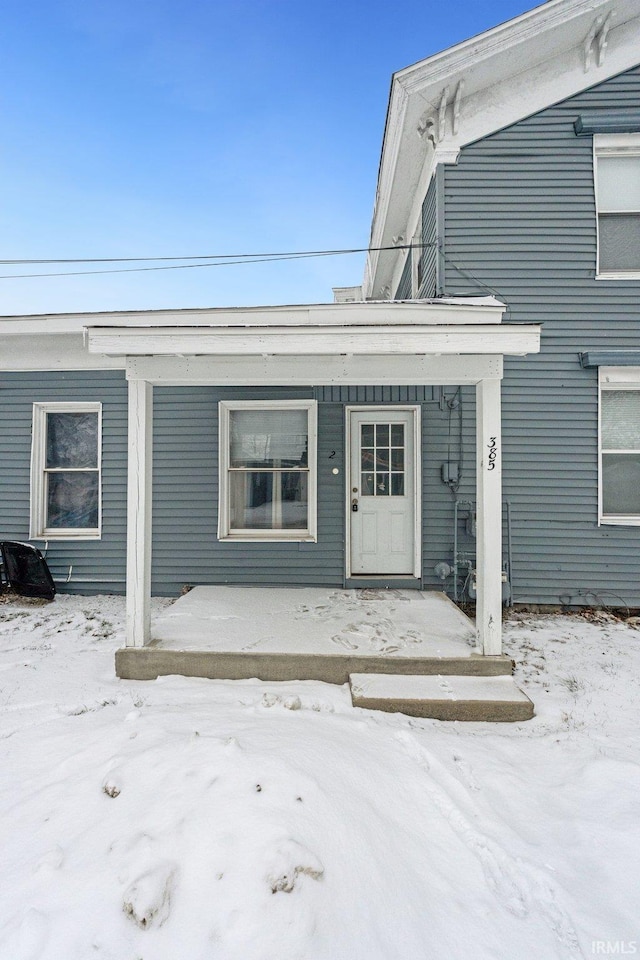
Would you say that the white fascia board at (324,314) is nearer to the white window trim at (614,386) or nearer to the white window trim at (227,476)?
the white window trim at (227,476)

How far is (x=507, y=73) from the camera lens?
5008mm

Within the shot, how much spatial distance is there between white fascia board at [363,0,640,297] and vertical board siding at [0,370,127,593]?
4.37 m

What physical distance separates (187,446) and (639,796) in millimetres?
4934

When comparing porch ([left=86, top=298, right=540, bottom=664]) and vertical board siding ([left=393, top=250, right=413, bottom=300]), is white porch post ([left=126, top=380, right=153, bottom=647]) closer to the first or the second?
porch ([left=86, top=298, right=540, bottom=664])

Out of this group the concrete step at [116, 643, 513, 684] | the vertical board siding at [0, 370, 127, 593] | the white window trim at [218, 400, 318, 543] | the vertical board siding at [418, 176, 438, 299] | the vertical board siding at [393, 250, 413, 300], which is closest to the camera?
the concrete step at [116, 643, 513, 684]

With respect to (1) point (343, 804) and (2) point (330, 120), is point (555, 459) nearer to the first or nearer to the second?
(1) point (343, 804)

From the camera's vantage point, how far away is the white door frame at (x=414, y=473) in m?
5.26

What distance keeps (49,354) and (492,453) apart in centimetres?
492

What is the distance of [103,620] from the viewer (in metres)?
4.73

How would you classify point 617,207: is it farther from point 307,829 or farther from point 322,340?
point 307,829

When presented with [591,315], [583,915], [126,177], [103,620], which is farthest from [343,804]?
[126,177]

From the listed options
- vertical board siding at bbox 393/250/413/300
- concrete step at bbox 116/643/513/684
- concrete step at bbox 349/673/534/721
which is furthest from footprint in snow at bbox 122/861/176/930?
vertical board siding at bbox 393/250/413/300

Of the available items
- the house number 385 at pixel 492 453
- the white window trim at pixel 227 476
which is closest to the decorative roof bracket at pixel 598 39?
the white window trim at pixel 227 476

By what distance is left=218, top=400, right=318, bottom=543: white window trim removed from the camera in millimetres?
5406
